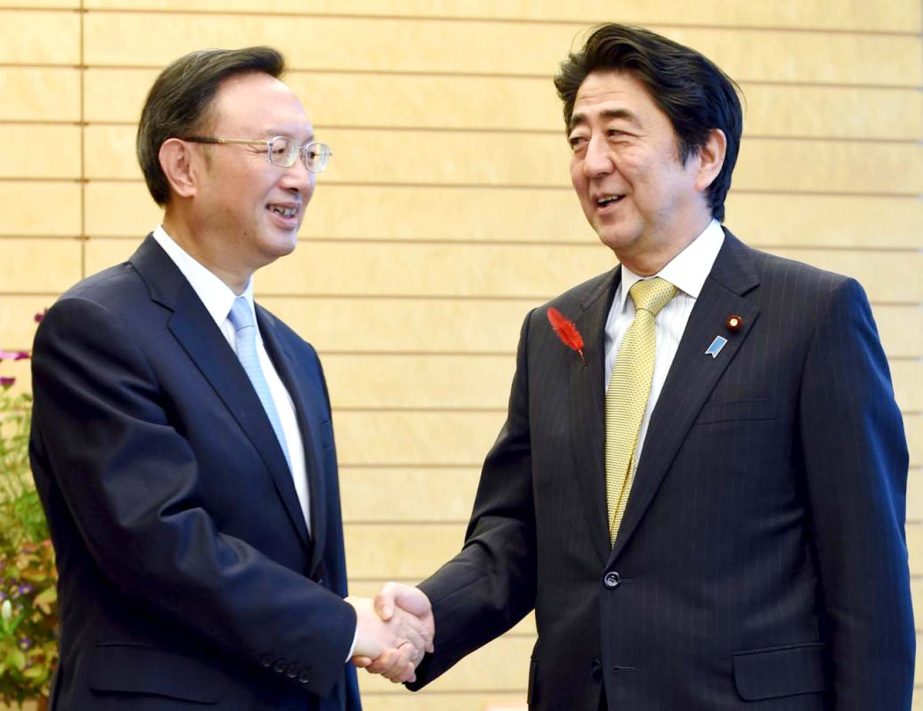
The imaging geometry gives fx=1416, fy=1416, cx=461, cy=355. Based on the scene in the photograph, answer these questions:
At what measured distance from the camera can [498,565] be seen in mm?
2830

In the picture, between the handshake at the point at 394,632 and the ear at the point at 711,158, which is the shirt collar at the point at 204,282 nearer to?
the handshake at the point at 394,632

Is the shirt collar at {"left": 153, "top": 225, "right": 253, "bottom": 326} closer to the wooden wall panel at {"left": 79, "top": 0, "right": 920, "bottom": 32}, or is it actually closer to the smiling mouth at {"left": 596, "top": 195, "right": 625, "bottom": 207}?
the smiling mouth at {"left": 596, "top": 195, "right": 625, "bottom": 207}

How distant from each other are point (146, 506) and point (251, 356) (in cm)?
41

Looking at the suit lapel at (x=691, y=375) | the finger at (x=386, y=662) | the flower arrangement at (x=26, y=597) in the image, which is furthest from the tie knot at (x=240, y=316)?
the flower arrangement at (x=26, y=597)

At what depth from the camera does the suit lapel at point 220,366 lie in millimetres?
2412

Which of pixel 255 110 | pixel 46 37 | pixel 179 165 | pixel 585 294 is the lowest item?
pixel 585 294

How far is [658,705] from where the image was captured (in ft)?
7.72

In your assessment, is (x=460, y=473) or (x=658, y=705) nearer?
(x=658, y=705)

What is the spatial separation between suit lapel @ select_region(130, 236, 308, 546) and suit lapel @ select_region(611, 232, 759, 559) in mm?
579

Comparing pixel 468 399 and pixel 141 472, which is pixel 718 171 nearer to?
pixel 141 472

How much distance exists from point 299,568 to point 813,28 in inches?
133

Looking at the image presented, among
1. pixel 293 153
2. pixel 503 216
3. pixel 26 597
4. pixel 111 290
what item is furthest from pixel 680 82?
pixel 503 216

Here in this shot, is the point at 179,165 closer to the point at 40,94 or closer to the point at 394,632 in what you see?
the point at 394,632

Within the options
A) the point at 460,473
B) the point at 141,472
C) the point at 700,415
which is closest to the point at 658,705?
the point at 700,415
